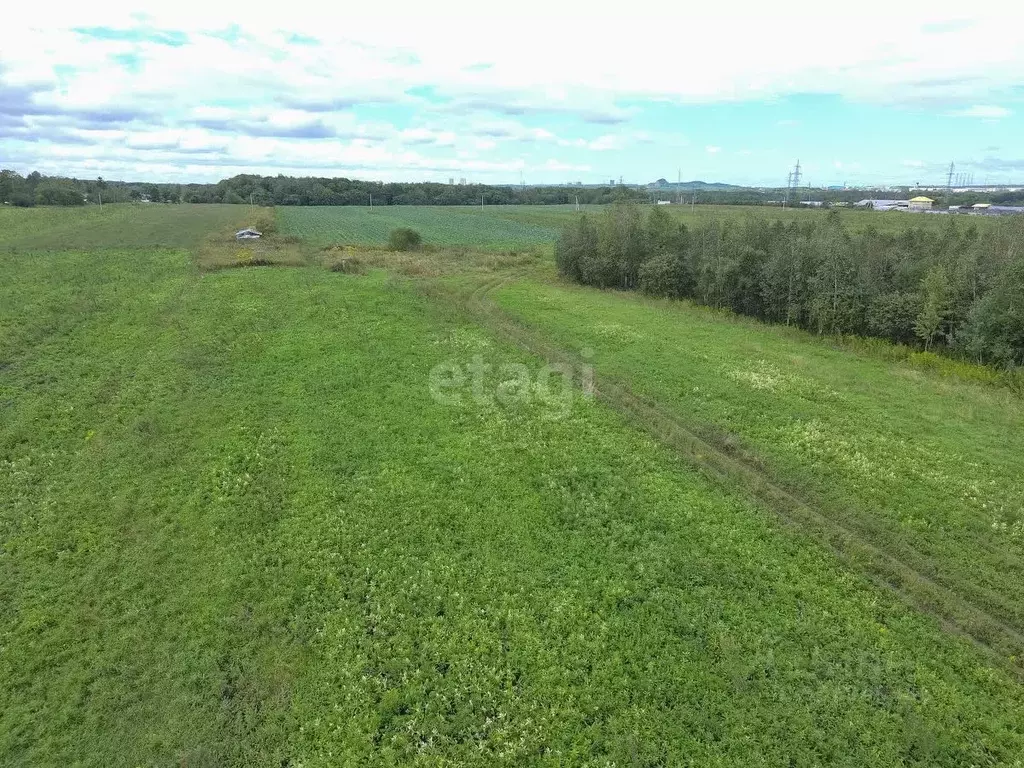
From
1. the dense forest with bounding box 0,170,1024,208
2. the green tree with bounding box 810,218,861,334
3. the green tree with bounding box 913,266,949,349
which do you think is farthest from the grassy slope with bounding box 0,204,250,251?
the green tree with bounding box 913,266,949,349

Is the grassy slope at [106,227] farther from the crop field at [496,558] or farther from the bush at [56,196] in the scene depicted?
the crop field at [496,558]

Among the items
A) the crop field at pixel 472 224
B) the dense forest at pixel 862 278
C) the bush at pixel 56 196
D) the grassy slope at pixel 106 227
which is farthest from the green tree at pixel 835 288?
the bush at pixel 56 196

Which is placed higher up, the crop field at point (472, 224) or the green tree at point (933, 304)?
the crop field at point (472, 224)

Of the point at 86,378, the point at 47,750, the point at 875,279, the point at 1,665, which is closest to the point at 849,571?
the point at 47,750

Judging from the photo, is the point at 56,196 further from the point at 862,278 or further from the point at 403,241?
the point at 862,278

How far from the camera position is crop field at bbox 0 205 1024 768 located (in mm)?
10789

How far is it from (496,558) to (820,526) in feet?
29.1

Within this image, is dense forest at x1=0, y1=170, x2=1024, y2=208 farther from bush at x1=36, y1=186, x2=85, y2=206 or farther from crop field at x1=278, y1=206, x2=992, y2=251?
crop field at x1=278, y1=206, x2=992, y2=251

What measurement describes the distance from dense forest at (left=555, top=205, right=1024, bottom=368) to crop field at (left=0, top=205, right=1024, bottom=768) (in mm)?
4496

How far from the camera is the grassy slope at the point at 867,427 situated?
50.9ft

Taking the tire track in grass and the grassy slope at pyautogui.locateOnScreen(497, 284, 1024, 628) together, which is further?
the grassy slope at pyautogui.locateOnScreen(497, 284, 1024, 628)

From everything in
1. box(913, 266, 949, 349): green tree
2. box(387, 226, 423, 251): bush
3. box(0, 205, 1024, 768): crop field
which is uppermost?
box(387, 226, 423, 251): bush

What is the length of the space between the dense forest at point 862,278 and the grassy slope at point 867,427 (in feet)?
10.4

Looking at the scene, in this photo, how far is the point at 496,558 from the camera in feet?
49.1
